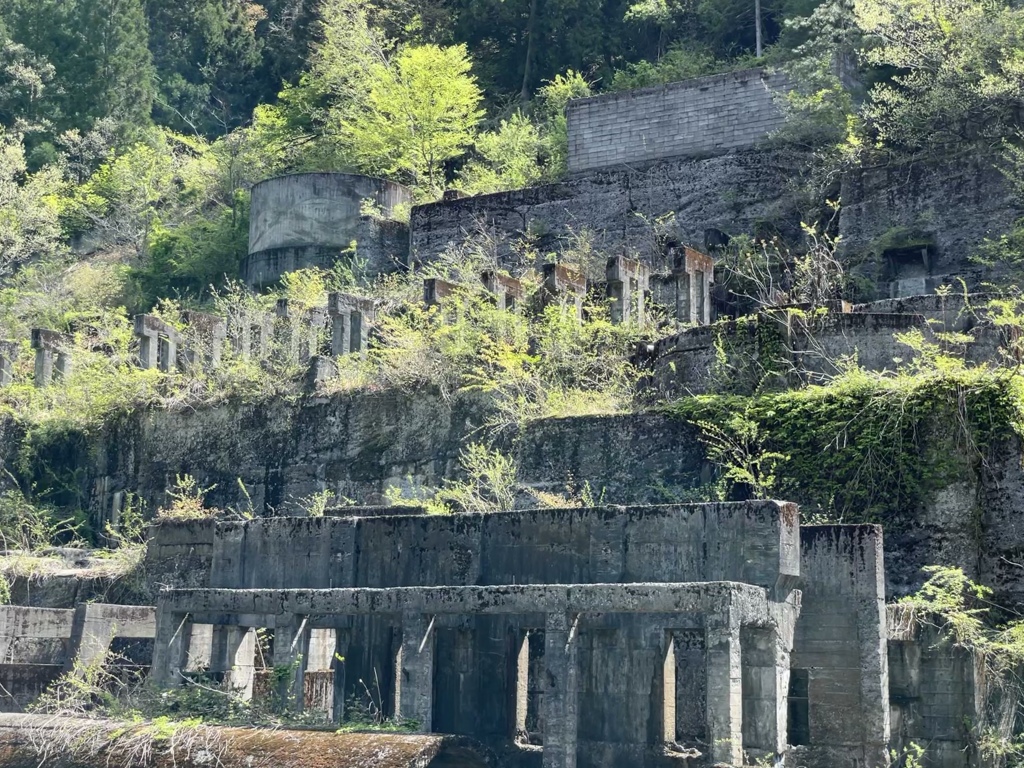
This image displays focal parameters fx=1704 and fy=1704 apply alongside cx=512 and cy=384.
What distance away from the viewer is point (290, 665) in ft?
64.3

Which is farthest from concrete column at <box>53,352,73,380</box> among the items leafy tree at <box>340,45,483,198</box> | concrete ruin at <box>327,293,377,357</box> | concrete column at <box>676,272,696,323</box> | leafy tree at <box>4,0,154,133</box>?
leafy tree at <box>4,0,154,133</box>

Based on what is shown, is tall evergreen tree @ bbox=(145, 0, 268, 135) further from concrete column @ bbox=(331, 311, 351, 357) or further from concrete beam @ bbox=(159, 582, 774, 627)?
concrete beam @ bbox=(159, 582, 774, 627)

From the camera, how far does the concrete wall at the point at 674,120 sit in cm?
3312

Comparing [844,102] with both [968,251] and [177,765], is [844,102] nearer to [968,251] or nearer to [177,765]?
[968,251]

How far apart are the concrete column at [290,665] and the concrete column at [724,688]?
5242 millimetres

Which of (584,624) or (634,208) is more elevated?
(634,208)

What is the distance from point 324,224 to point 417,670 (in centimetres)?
1787

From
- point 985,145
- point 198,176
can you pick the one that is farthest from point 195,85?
point 985,145

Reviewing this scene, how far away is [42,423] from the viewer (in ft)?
97.8

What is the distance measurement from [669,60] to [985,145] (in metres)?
13.3

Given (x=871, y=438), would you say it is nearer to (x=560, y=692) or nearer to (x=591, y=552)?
(x=591, y=552)

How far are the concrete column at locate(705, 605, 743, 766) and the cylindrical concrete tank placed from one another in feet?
62.2

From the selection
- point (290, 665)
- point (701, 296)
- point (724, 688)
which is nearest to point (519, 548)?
point (290, 665)

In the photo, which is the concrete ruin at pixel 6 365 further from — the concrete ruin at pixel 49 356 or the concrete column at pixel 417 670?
the concrete column at pixel 417 670
